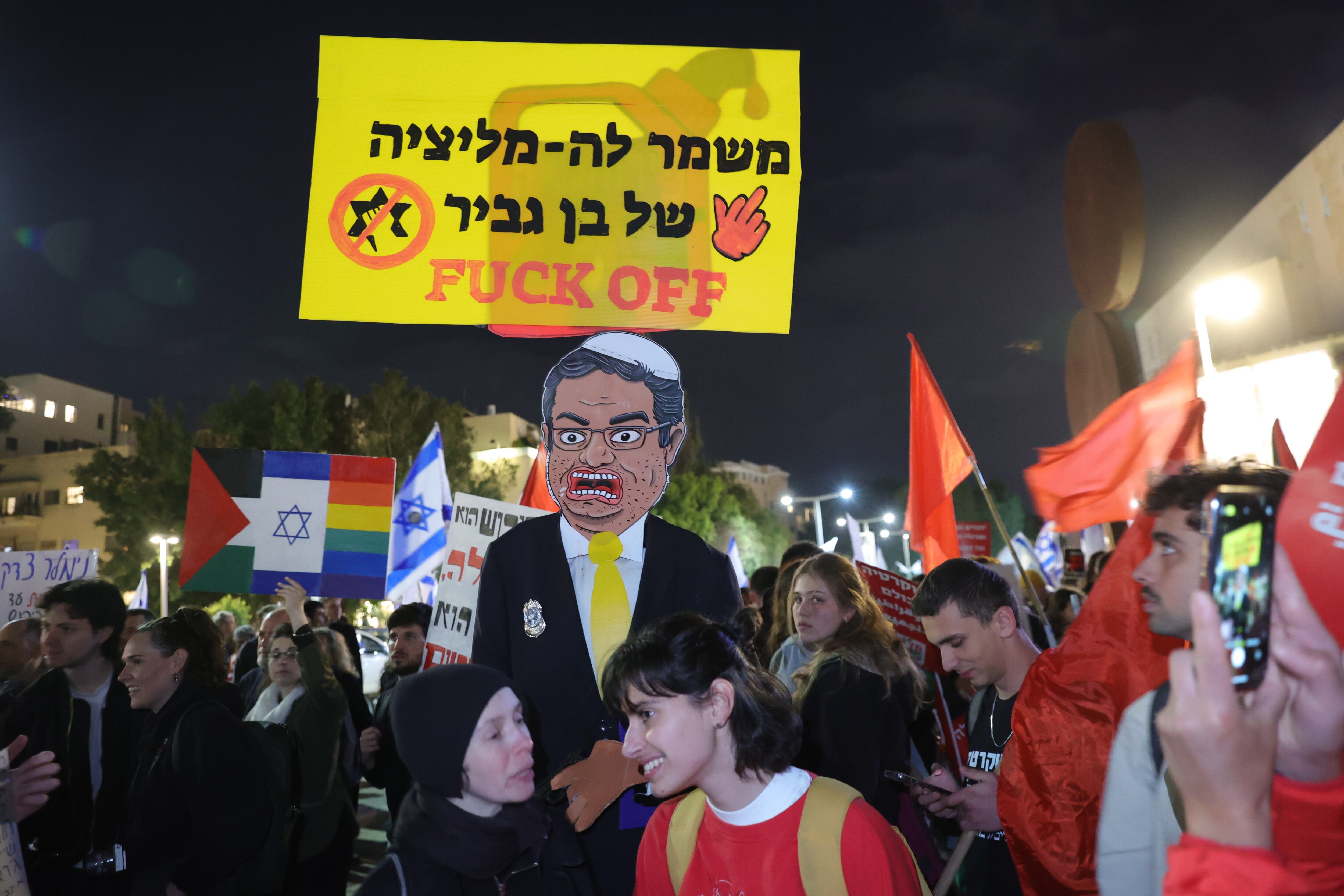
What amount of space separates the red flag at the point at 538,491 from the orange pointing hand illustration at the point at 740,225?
2431 mm

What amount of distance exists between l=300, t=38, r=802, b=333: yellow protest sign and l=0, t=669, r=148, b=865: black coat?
8.11 feet

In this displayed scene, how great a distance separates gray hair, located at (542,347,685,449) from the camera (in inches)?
139

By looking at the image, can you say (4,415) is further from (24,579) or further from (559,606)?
(559,606)

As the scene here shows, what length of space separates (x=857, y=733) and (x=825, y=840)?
4.76ft

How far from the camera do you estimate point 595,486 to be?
3391mm

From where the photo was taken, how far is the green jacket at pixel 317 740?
500 centimetres

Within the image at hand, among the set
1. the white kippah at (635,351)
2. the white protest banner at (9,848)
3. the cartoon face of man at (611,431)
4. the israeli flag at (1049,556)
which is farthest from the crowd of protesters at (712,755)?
the israeli flag at (1049,556)

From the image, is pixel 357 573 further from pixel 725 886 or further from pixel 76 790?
pixel 725 886

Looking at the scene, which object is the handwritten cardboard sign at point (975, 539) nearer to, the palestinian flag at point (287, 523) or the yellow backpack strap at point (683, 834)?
the palestinian flag at point (287, 523)

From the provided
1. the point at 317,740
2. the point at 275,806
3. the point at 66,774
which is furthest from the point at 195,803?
the point at 317,740

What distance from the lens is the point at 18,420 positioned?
5388 cm

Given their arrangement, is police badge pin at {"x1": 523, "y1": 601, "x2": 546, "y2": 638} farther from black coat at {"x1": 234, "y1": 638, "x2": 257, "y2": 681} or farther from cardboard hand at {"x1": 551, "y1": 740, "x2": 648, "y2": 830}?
black coat at {"x1": 234, "y1": 638, "x2": 257, "y2": 681}

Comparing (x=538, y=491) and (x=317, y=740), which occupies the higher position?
(x=538, y=491)

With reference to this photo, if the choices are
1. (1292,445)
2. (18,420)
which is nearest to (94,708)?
(1292,445)
